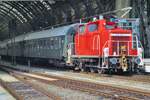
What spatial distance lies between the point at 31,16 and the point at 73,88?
48481 millimetres

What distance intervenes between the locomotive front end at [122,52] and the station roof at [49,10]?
733 inches

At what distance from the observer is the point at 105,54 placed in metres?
23.8

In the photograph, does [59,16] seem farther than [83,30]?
Yes

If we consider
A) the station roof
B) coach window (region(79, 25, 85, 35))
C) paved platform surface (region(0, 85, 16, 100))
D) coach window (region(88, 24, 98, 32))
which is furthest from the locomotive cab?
the station roof

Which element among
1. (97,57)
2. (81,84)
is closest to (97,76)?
(97,57)

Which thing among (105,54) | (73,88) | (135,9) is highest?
(135,9)

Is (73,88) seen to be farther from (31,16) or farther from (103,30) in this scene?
(31,16)

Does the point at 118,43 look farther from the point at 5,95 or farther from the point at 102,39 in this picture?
the point at 5,95

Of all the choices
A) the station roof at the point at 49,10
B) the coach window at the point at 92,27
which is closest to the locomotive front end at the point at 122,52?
the coach window at the point at 92,27

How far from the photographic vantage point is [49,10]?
5622cm

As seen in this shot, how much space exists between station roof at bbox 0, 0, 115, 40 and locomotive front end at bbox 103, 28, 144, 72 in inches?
733

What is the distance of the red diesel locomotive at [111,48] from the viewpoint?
942 inches

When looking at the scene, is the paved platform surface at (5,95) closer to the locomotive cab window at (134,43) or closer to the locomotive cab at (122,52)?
the locomotive cab at (122,52)

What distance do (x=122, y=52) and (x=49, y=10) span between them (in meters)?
33.1
